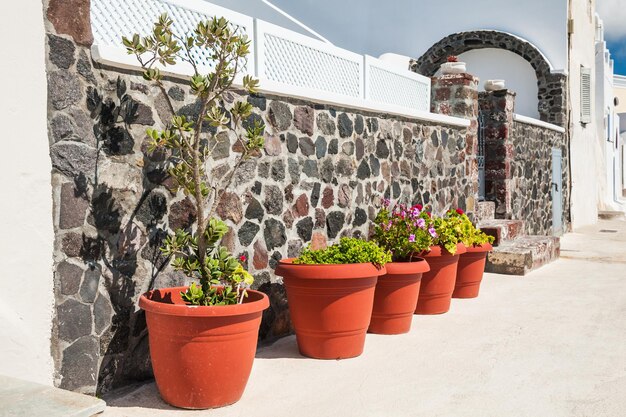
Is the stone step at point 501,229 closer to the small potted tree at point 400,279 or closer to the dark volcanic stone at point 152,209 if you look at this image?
the small potted tree at point 400,279

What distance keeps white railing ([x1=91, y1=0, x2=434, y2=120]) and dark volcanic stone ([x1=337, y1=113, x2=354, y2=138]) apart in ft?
Answer: 0.45

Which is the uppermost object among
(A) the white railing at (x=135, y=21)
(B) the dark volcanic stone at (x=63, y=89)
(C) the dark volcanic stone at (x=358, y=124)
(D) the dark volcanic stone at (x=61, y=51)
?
(A) the white railing at (x=135, y=21)

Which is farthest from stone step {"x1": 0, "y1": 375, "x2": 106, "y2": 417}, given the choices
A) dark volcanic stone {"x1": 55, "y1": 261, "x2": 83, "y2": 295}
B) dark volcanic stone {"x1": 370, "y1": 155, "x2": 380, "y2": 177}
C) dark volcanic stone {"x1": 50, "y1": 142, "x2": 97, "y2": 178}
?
dark volcanic stone {"x1": 370, "y1": 155, "x2": 380, "y2": 177}

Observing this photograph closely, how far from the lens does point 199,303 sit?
13.5 ft

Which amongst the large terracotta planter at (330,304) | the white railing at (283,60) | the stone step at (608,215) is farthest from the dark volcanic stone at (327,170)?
the stone step at (608,215)

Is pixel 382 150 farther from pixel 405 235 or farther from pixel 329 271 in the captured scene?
pixel 329 271

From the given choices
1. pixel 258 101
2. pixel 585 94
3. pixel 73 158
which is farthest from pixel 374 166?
pixel 585 94

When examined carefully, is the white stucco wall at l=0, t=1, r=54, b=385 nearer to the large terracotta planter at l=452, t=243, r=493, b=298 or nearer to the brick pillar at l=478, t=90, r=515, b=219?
the large terracotta planter at l=452, t=243, r=493, b=298

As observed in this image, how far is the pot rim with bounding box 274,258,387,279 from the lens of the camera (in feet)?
15.8

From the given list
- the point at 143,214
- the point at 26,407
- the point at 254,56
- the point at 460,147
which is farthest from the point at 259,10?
the point at 26,407

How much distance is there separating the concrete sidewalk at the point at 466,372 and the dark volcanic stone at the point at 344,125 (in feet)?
6.12

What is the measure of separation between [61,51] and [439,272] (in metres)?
4.02

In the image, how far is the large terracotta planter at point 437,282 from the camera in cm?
645

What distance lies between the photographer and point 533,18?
1508cm
